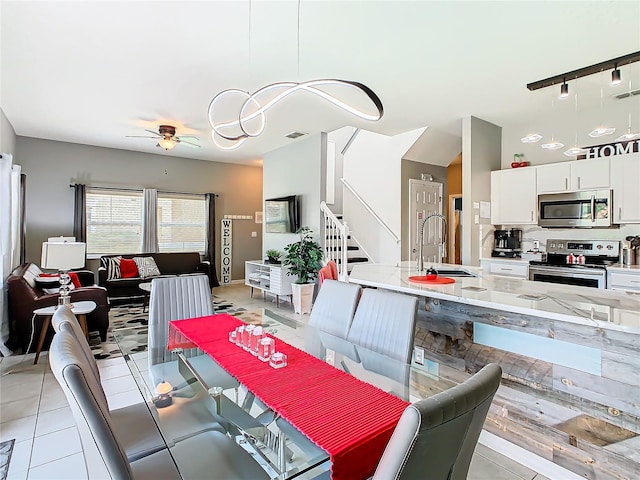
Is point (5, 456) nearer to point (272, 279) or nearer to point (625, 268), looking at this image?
point (272, 279)

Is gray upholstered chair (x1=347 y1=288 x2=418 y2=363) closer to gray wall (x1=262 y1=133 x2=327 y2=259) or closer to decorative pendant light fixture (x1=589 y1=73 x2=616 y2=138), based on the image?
decorative pendant light fixture (x1=589 y1=73 x2=616 y2=138)

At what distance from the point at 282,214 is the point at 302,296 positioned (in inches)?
71.1

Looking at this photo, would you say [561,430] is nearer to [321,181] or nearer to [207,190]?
[321,181]

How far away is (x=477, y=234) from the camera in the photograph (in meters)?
4.86

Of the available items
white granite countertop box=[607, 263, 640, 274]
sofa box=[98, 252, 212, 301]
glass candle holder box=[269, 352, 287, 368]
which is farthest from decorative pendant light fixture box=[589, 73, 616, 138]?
sofa box=[98, 252, 212, 301]

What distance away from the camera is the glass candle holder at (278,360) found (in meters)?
1.65

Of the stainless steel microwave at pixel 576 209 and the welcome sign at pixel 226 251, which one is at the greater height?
the stainless steel microwave at pixel 576 209

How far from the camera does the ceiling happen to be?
2457 millimetres

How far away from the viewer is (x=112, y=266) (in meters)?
5.98

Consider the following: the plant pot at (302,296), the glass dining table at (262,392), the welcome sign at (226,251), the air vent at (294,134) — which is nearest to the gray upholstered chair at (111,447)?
the glass dining table at (262,392)

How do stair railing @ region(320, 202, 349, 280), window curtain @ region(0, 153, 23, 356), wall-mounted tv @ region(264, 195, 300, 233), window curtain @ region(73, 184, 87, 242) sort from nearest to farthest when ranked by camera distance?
window curtain @ region(0, 153, 23, 356), stair railing @ region(320, 202, 349, 280), wall-mounted tv @ region(264, 195, 300, 233), window curtain @ region(73, 184, 87, 242)

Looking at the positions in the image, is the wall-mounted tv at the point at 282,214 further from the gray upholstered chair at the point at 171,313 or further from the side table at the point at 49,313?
the gray upholstered chair at the point at 171,313

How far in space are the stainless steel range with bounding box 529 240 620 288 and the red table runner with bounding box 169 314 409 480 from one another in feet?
12.0

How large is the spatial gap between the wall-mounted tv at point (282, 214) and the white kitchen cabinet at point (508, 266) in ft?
10.3
